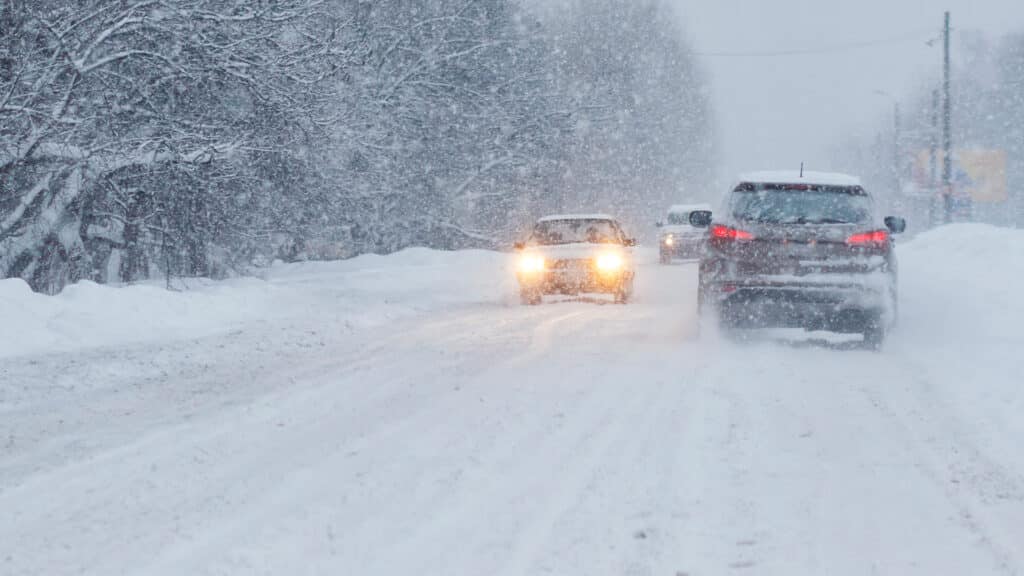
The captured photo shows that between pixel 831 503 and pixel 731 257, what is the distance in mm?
6668

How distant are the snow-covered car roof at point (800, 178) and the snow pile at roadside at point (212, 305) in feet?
18.6

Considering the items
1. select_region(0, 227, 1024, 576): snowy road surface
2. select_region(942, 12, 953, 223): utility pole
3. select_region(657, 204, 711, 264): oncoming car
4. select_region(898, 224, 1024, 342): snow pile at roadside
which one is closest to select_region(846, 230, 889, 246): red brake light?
select_region(0, 227, 1024, 576): snowy road surface

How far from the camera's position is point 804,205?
1180cm

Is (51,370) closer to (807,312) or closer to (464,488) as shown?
(464,488)

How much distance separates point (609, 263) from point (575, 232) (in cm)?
125

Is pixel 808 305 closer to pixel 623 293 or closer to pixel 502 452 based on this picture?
pixel 502 452

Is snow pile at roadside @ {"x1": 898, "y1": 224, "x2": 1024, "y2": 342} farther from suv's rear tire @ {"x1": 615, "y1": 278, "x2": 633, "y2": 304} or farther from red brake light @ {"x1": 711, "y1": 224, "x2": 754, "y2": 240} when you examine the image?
suv's rear tire @ {"x1": 615, "y1": 278, "x2": 633, "y2": 304}

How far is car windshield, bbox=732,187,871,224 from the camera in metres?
11.7

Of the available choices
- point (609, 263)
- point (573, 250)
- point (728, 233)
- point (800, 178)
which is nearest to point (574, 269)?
point (573, 250)

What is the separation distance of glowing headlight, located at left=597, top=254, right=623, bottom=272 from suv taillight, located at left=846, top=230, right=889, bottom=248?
7480 mm

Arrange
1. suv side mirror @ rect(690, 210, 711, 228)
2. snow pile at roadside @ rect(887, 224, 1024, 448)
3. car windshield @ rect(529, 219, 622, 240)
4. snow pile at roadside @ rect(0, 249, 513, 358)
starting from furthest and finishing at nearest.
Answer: car windshield @ rect(529, 219, 622, 240), suv side mirror @ rect(690, 210, 711, 228), snow pile at roadside @ rect(0, 249, 513, 358), snow pile at roadside @ rect(887, 224, 1024, 448)

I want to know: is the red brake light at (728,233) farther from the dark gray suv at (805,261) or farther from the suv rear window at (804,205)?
the suv rear window at (804,205)

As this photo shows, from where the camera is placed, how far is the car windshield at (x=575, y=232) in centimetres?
1967

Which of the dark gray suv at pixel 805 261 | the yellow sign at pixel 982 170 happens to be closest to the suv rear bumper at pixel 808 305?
the dark gray suv at pixel 805 261
